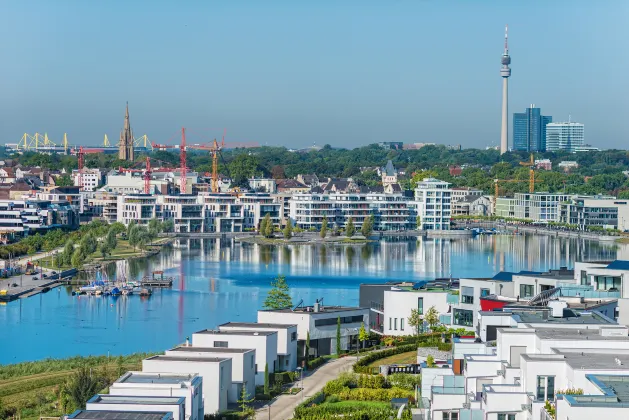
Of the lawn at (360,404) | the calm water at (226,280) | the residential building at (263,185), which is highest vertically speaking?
the residential building at (263,185)

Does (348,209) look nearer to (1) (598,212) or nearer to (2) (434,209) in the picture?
(2) (434,209)

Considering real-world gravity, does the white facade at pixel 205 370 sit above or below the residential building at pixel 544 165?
below

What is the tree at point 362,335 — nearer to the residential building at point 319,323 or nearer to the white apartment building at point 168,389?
the residential building at point 319,323

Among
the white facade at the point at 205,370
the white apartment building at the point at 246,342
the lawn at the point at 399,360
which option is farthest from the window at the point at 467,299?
the white facade at the point at 205,370

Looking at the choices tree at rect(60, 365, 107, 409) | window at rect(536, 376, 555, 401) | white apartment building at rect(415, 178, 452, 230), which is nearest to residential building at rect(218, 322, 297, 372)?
tree at rect(60, 365, 107, 409)

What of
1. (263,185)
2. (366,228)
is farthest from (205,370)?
(263,185)

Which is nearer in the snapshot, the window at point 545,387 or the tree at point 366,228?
the window at point 545,387

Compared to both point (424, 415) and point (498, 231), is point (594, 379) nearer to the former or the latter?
point (424, 415)
